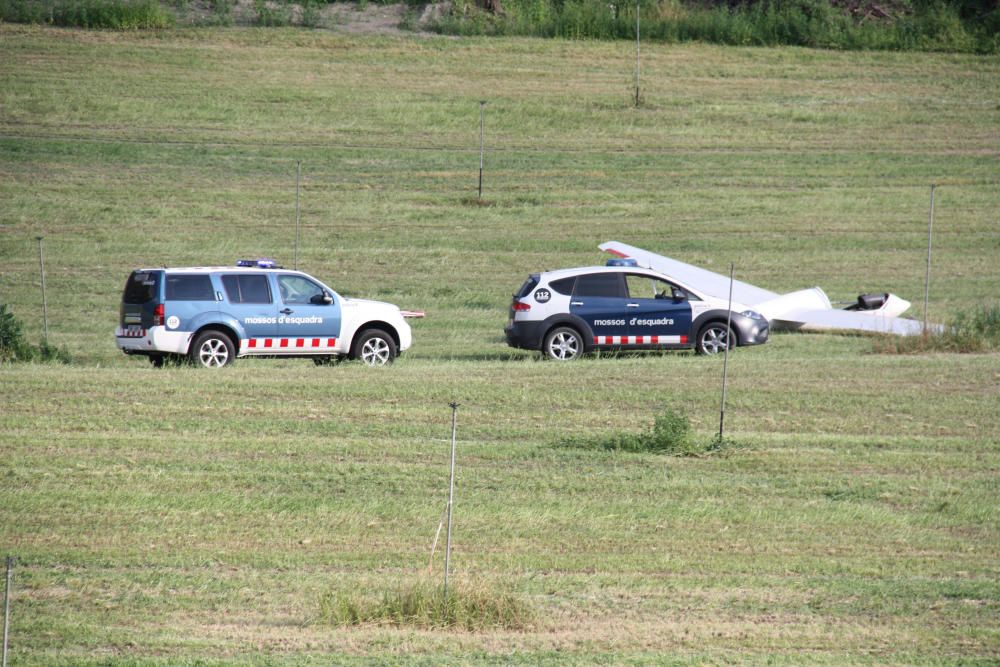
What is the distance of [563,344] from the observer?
19.9 metres

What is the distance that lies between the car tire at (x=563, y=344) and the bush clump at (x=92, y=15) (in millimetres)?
28513

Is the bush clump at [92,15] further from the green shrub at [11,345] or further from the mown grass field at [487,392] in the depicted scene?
the green shrub at [11,345]

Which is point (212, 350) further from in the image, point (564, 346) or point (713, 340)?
point (713, 340)

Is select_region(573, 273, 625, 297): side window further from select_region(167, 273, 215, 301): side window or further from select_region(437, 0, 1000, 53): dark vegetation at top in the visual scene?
select_region(437, 0, 1000, 53): dark vegetation at top

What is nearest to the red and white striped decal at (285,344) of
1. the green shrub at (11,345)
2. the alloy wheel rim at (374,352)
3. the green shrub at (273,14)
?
the alloy wheel rim at (374,352)

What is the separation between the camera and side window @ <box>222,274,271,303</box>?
1839 cm

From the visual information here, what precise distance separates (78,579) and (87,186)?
2393cm

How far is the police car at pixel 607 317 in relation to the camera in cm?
1981

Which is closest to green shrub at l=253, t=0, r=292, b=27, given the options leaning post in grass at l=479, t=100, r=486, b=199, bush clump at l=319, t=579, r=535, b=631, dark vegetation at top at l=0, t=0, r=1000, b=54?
dark vegetation at top at l=0, t=0, r=1000, b=54

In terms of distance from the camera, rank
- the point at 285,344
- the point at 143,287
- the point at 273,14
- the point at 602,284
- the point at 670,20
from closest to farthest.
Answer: the point at 143,287, the point at 285,344, the point at 602,284, the point at 273,14, the point at 670,20

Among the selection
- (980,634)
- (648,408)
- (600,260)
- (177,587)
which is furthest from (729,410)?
(600,260)

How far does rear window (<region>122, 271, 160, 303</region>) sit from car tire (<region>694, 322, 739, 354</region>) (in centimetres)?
775

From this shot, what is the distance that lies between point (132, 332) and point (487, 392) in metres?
5.13

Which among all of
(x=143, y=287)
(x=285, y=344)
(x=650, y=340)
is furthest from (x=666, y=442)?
(x=143, y=287)
